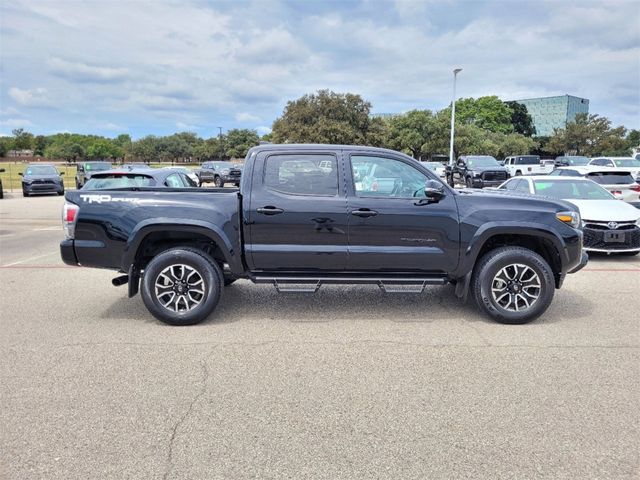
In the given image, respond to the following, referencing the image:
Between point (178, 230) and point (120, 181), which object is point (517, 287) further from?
point (120, 181)

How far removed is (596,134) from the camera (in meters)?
61.8

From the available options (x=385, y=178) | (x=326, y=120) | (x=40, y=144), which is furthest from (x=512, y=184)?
(x=40, y=144)

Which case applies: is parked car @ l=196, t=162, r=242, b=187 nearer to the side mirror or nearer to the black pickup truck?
the black pickup truck

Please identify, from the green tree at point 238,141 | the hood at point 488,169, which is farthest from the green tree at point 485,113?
the hood at point 488,169

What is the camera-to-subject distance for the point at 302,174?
5344 mm

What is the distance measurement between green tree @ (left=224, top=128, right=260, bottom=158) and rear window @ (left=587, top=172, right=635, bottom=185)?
90019 millimetres

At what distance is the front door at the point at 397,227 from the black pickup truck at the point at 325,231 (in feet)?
0.03

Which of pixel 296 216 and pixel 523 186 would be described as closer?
pixel 296 216

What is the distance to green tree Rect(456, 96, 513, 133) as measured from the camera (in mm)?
75875

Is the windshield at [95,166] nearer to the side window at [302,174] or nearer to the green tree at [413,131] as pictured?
the side window at [302,174]

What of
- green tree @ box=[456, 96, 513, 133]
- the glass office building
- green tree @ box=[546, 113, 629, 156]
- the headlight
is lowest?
the headlight

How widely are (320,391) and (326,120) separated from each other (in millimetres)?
43866

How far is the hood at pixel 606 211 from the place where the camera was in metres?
8.72

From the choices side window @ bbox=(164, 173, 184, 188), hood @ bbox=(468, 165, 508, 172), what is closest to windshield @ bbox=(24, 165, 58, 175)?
side window @ bbox=(164, 173, 184, 188)
